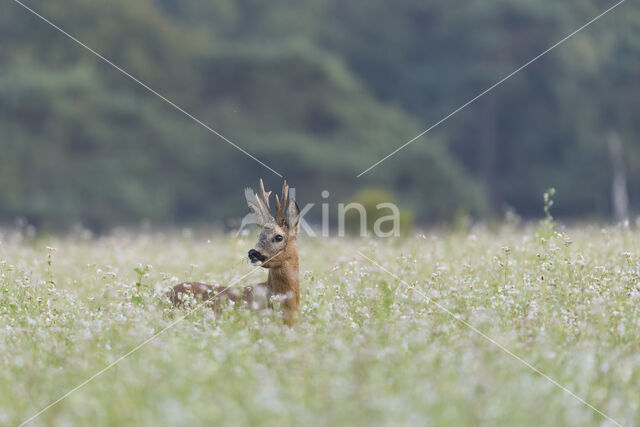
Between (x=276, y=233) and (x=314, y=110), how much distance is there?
24.2m

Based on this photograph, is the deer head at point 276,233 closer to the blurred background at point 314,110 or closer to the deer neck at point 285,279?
the deer neck at point 285,279

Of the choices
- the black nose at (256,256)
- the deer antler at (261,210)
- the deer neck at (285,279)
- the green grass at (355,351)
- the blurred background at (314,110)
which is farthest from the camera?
the blurred background at (314,110)

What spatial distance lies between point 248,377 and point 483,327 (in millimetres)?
1824

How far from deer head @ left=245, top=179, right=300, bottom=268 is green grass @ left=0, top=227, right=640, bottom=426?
0.41 meters

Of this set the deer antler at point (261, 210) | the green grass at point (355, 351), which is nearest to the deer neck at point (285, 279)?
the green grass at point (355, 351)

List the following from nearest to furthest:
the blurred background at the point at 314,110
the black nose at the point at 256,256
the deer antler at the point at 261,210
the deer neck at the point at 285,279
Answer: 1. the black nose at the point at 256,256
2. the deer neck at the point at 285,279
3. the deer antler at the point at 261,210
4. the blurred background at the point at 314,110

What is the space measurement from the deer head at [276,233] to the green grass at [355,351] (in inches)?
16.1

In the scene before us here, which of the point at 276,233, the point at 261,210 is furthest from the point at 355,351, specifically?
the point at 261,210

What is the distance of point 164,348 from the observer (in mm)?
5578

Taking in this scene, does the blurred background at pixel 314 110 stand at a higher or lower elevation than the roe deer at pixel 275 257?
higher

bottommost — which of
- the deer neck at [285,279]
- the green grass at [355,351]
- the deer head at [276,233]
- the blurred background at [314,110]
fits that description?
the green grass at [355,351]

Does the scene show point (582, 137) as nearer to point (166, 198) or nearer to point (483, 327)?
point (166, 198)

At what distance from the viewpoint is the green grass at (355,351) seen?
4.32 m

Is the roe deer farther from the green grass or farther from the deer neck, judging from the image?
the green grass
